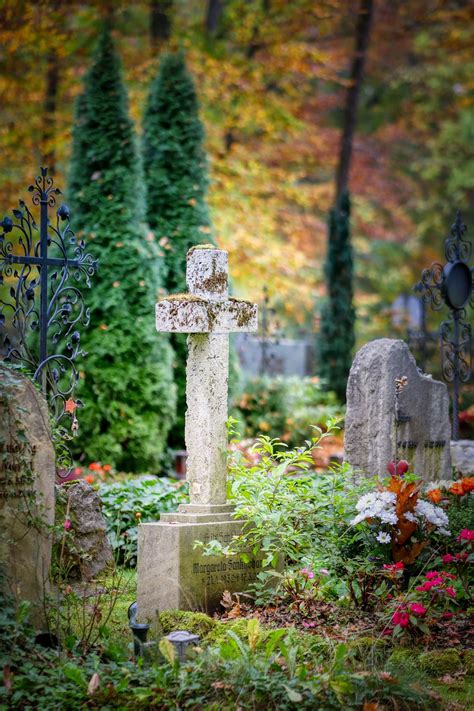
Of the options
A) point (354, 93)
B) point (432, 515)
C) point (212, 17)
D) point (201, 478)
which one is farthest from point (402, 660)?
point (212, 17)

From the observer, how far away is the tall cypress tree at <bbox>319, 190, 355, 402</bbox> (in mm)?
16672

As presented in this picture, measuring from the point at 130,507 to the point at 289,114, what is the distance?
1303 centimetres

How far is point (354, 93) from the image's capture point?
19.2m

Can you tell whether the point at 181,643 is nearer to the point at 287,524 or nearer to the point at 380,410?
the point at 287,524

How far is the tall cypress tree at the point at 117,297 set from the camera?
Result: 427 inches

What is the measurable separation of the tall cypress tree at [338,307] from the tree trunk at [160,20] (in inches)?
190

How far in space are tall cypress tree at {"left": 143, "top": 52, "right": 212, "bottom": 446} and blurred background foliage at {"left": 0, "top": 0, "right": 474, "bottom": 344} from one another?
4.20 meters

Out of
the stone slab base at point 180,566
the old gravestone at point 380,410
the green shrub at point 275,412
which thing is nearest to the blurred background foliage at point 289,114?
the green shrub at point 275,412

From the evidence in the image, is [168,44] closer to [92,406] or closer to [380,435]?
[92,406]

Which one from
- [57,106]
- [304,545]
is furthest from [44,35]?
[304,545]

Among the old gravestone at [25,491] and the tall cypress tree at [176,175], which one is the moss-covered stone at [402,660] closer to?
the old gravestone at [25,491]

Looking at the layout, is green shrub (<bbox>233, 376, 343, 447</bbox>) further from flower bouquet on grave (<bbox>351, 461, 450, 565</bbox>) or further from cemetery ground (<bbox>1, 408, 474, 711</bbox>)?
flower bouquet on grave (<bbox>351, 461, 450, 565</bbox>)

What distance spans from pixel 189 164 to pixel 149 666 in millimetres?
8842

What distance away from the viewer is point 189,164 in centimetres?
1277
